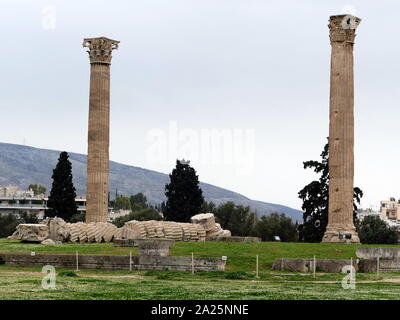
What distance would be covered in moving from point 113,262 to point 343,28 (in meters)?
22.4

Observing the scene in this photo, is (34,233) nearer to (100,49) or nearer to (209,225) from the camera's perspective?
(209,225)

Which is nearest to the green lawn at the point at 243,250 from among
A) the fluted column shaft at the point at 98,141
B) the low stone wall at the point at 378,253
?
the low stone wall at the point at 378,253

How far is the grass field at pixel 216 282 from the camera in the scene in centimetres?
2483

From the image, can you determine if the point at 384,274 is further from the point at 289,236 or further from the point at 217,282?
the point at 289,236

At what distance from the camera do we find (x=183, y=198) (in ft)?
280

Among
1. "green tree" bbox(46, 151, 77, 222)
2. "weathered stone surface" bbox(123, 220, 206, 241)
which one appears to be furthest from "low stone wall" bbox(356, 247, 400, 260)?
"green tree" bbox(46, 151, 77, 222)

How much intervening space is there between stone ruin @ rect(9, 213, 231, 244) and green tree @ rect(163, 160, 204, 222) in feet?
98.2

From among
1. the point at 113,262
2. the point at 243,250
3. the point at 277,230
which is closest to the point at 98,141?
the point at 243,250

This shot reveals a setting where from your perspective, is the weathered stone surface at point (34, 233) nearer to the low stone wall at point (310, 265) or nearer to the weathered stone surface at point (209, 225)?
the weathered stone surface at point (209, 225)

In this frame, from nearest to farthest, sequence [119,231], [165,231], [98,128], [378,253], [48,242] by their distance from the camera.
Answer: [378,253] < [48,242] < [165,231] < [119,231] < [98,128]

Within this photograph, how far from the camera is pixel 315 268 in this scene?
35.7 m

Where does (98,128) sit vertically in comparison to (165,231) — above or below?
above

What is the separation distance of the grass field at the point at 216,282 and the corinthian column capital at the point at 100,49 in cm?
2080

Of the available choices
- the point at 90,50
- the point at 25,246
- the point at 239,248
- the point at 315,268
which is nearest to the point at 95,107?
the point at 90,50
